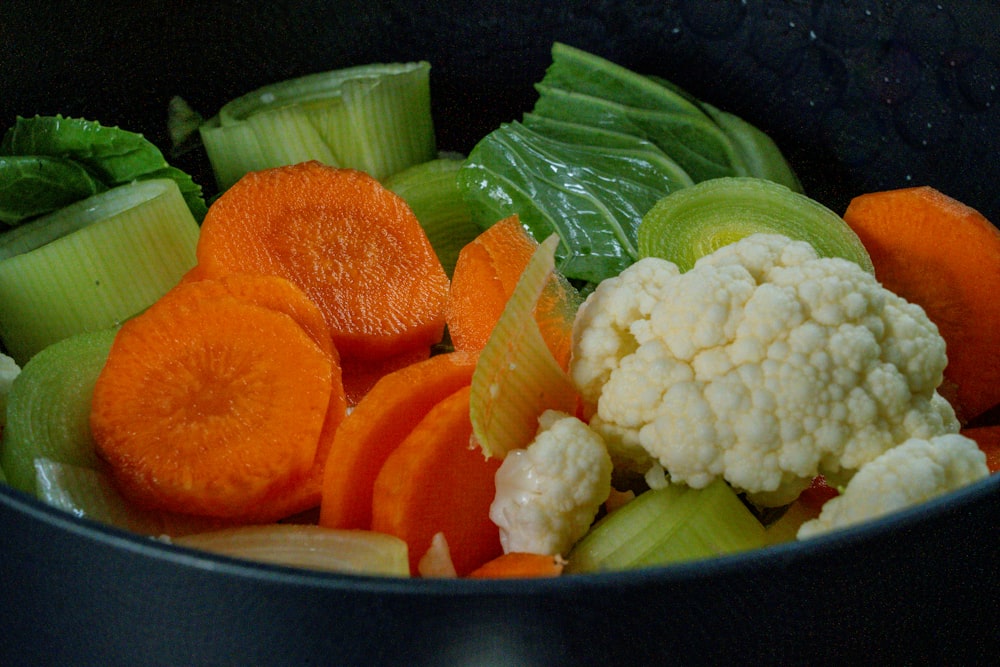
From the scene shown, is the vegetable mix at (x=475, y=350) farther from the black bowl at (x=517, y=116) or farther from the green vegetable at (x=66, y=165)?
the black bowl at (x=517, y=116)

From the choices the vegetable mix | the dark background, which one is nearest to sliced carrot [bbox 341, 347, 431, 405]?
the vegetable mix

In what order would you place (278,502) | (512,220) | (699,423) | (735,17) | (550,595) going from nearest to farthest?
1. (550,595)
2. (699,423)
3. (278,502)
4. (512,220)
5. (735,17)

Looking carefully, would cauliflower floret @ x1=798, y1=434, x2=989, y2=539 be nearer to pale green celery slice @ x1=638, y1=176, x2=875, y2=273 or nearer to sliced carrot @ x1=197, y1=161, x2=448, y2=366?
pale green celery slice @ x1=638, y1=176, x2=875, y2=273

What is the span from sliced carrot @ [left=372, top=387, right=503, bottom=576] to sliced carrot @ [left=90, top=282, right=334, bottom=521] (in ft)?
0.48

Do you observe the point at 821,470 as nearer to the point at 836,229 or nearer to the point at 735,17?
the point at 836,229

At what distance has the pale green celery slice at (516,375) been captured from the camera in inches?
38.1

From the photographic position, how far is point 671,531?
3.06 ft

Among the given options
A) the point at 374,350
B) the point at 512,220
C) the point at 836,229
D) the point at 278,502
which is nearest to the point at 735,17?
the point at 836,229

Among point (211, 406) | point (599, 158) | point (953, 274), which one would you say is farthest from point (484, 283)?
point (953, 274)

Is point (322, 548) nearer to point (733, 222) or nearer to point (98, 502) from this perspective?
point (98, 502)

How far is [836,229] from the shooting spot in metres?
1.36

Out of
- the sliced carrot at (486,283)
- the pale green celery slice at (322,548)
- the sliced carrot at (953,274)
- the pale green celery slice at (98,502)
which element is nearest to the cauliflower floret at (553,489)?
the pale green celery slice at (322,548)

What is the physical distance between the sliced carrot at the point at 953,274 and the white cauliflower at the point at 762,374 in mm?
322

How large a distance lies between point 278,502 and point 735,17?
3.75ft
